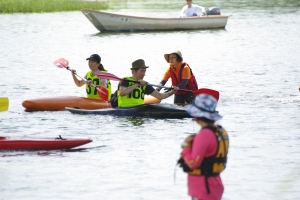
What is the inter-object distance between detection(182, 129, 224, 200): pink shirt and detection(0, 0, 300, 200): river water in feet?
1.91

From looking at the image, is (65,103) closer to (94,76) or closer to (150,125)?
(94,76)

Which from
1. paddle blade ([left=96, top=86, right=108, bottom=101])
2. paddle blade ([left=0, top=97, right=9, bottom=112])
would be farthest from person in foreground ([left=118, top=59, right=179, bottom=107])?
paddle blade ([left=0, top=97, right=9, bottom=112])

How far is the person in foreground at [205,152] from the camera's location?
5.77 meters

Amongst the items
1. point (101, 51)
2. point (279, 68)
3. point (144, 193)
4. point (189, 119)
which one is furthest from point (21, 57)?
point (144, 193)

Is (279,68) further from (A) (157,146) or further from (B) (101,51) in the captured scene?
(A) (157,146)

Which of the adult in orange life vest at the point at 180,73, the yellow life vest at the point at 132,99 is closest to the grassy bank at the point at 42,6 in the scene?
the adult in orange life vest at the point at 180,73

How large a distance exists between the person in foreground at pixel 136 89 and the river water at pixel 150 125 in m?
0.32

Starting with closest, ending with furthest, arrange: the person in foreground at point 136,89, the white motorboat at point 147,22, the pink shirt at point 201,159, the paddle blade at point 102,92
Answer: the pink shirt at point 201,159
the person in foreground at point 136,89
the paddle blade at point 102,92
the white motorboat at point 147,22

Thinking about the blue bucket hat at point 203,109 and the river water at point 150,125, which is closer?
the blue bucket hat at point 203,109

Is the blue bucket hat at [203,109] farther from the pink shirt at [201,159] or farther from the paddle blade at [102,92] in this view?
the paddle blade at [102,92]

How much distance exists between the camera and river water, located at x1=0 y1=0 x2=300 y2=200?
917 cm

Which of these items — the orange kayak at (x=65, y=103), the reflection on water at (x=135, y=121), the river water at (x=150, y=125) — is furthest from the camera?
the orange kayak at (x=65, y=103)

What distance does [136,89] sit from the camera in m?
12.8

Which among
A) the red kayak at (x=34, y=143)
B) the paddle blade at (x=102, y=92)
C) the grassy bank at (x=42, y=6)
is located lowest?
the grassy bank at (x=42, y=6)
